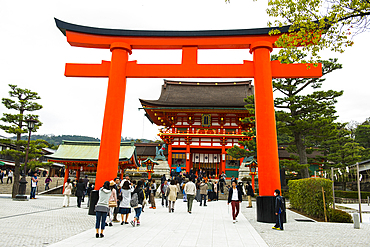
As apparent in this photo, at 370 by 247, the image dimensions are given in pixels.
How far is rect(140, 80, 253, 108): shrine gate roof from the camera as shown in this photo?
28500 mm

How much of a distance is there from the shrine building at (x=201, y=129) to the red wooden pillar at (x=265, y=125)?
15.4 meters

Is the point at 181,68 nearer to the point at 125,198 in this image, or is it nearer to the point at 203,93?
the point at 125,198

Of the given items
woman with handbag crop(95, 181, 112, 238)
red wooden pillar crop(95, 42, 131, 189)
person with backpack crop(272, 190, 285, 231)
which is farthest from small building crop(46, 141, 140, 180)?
person with backpack crop(272, 190, 285, 231)

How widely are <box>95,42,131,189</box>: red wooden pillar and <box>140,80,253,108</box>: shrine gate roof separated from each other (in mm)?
15743

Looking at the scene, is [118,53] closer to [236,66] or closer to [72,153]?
[236,66]

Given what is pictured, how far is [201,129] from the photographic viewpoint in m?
27.4

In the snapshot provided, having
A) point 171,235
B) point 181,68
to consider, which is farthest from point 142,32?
point 171,235

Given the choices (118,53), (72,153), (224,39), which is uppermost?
(224,39)

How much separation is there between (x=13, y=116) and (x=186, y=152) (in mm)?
15381

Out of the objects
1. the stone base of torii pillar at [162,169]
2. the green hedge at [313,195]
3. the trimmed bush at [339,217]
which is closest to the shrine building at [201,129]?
the stone base of torii pillar at [162,169]

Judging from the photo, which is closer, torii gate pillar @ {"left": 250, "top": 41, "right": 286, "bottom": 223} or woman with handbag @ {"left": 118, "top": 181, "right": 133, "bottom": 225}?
woman with handbag @ {"left": 118, "top": 181, "right": 133, "bottom": 225}

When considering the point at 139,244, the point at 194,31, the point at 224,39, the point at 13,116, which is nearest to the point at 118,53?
the point at 194,31

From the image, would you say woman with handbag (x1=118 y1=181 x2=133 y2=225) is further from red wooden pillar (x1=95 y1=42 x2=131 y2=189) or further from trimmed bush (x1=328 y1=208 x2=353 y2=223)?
trimmed bush (x1=328 y1=208 x2=353 y2=223)

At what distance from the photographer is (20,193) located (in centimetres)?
1512
